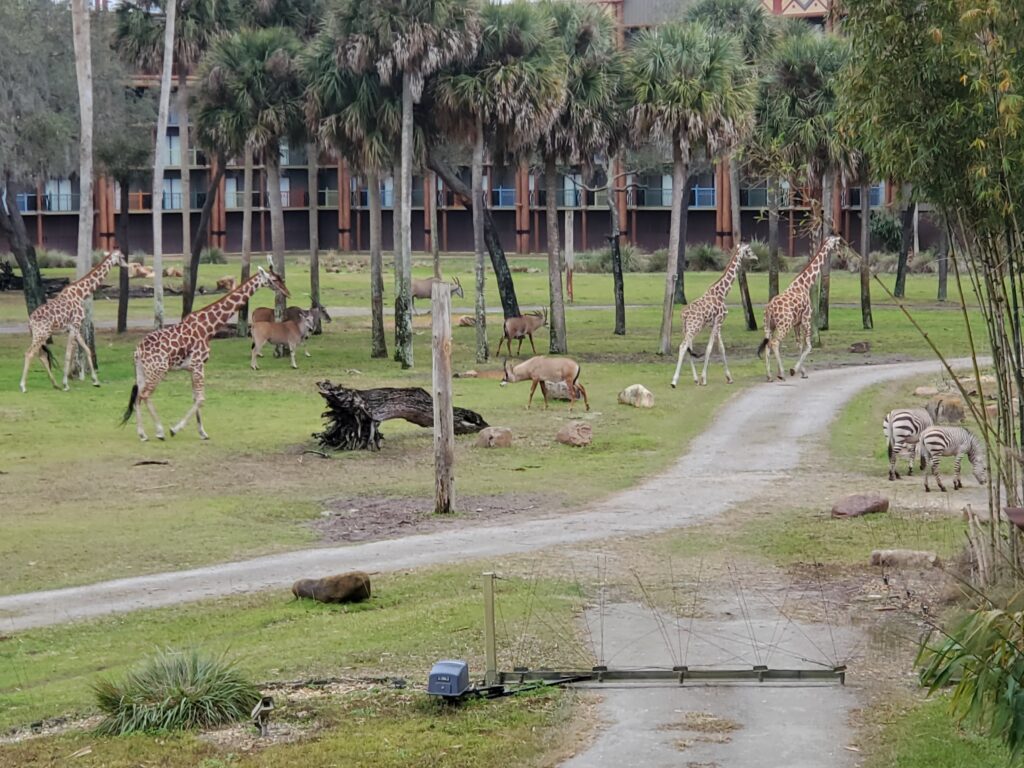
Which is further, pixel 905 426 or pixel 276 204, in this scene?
pixel 276 204

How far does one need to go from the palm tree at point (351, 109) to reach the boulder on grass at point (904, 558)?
2620cm

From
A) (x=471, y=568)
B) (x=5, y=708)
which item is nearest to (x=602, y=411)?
(x=471, y=568)

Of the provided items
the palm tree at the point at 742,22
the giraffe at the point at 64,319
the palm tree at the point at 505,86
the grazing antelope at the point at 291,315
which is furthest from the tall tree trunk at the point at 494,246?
the giraffe at the point at 64,319

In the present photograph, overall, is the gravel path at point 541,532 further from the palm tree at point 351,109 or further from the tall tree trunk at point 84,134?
the tall tree trunk at point 84,134

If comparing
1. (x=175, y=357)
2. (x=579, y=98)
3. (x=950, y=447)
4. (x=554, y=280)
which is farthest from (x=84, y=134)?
(x=950, y=447)

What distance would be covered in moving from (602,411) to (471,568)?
1481 cm

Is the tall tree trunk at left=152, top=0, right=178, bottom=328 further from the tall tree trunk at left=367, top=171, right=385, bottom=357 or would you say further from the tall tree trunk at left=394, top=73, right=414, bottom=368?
the tall tree trunk at left=394, top=73, right=414, bottom=368

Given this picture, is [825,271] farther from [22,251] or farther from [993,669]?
[993,669]

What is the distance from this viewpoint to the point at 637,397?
1289 inches

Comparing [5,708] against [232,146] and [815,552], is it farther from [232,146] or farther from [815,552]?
[232,146]

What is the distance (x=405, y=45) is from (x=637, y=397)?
11483mm

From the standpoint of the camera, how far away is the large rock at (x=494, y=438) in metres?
27.6

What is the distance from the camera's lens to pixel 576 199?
88.7m

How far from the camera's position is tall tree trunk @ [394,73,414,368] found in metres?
39.7
